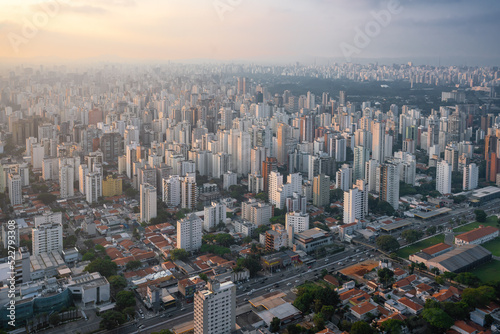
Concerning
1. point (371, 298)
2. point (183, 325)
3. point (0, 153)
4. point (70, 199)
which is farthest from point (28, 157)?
point (371, 298)

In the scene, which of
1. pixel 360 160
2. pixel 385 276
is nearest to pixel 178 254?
pixel 385 276

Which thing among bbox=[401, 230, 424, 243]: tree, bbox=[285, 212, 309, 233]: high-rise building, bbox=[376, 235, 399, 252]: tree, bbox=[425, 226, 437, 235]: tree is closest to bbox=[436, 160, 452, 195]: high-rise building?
bbox=[425, 226, 437, 235]: tree

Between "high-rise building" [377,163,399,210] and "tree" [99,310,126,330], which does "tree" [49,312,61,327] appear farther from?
"high-rise building" [377,163,399,210]

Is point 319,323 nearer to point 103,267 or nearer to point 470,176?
point 103,267

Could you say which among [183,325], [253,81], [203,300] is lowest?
[183,325]

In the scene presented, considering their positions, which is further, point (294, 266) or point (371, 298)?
point (294, 266)

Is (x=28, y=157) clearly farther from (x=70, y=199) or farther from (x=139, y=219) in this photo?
(x=139, y=219)
